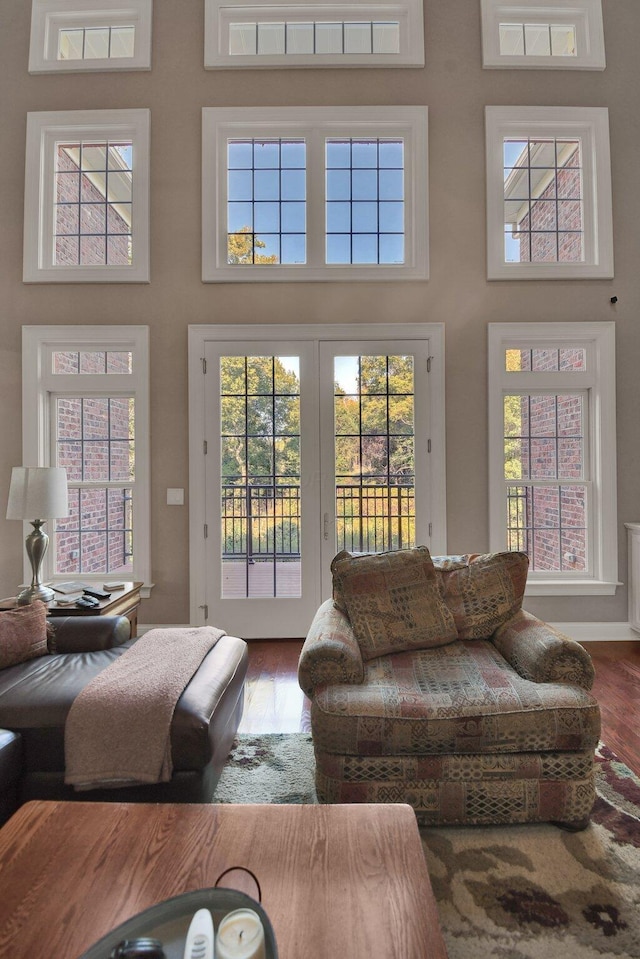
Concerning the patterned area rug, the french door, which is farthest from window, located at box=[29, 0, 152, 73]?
the patterned area rug

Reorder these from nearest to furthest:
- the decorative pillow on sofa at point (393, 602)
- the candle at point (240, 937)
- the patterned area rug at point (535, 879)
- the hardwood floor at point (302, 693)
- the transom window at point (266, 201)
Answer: the candle at point (240, 937) < the patterned area rug at point (535, 879) < the decorative pillow on sofa at point (393, 602) < the hardwood floor at point (302, 693) < the transom window at point (266, 201)

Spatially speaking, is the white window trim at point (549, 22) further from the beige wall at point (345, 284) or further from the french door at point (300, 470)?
the french door at point (300, 470)

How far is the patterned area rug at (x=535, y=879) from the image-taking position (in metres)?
1.36

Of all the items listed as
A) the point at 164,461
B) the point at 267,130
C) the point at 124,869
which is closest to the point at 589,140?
the point at 267,130

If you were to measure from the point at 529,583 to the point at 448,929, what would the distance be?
273 centimetres

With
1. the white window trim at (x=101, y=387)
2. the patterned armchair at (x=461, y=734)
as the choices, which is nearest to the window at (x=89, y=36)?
the white window trim at (x=101, y=387)

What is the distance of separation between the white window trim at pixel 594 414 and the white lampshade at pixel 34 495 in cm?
304

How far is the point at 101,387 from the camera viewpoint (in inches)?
149

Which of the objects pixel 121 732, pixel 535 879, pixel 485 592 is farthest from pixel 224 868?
pixel 485 592

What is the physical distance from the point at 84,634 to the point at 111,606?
0.55 metres

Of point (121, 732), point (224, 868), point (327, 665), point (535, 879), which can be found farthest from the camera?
point (327, 665)

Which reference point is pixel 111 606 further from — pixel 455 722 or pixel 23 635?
pixel 455 722

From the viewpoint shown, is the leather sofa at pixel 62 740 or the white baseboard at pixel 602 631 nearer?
the leather sofa at pixel 62 740

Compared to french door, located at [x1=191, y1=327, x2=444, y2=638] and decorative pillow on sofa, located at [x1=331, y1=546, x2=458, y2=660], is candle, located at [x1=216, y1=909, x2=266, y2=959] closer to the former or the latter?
decorative pillow on sofa, located at [x1=331, y1=546, x2=458, y2=660]
